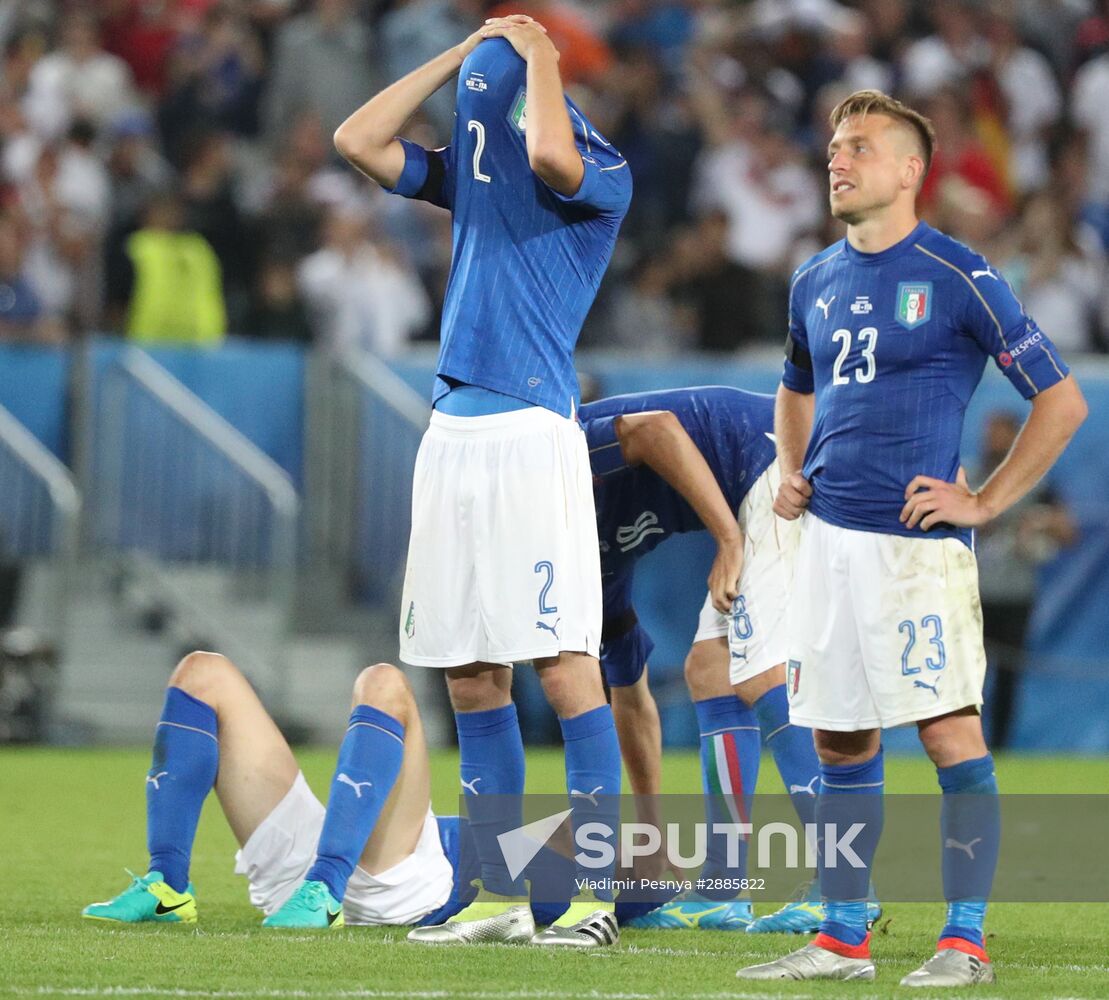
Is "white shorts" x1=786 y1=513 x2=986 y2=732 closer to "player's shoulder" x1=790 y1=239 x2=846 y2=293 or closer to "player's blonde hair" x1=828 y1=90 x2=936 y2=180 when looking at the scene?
"player's shoulder" x1=790 y1=239 x2=846 y2=293

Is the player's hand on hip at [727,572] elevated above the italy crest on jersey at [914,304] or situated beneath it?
situated beneath

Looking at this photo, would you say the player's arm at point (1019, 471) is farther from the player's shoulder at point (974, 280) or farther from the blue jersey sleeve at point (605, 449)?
the blue jersey sleeve at point (605, 449)

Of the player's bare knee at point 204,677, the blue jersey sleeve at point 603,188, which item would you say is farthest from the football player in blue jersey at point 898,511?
the player's bare knee at point 204,677

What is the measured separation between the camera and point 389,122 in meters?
5.53

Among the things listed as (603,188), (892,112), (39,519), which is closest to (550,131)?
(603,188)

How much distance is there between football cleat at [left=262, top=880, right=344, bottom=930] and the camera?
552cm

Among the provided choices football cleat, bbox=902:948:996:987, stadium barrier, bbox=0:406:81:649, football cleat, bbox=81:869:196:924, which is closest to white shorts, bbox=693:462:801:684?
football cleat, bbox=902:948:996:987

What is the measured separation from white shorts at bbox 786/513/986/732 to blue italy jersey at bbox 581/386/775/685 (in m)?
1.28

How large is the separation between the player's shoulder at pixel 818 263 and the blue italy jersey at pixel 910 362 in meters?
0.10

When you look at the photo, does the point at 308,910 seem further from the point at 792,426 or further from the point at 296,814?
the point at 792,426

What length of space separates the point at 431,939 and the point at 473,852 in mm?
543

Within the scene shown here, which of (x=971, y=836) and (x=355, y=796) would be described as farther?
(x=355, y=796)

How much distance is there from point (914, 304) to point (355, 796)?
2.06 metres

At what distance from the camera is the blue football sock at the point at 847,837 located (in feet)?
16.0
